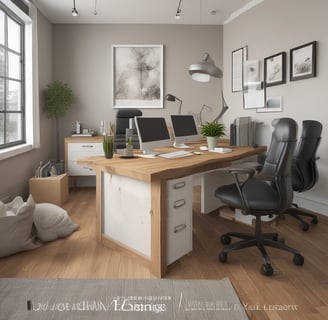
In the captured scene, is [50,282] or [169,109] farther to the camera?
[169,109]

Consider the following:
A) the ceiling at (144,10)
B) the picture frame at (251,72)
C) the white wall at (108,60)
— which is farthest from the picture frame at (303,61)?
the white wall at (108,60)

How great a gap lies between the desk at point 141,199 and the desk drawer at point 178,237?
0.15 ft

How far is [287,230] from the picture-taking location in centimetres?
302

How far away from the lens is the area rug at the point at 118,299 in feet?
5.54

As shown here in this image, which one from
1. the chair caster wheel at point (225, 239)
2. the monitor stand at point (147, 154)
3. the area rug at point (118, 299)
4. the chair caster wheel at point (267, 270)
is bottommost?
the area rug at point (118, 299)

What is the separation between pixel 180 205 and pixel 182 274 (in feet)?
1.62

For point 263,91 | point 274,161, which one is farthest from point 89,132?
point 274,161

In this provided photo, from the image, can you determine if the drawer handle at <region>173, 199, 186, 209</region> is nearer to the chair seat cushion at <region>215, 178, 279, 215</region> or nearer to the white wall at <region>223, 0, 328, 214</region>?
the chair seat cushion at <region>215, 178, 279, 215</region>

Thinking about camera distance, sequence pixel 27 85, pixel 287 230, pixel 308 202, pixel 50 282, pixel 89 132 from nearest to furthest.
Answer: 1. pixel 50 282
2. pixel 287 230
3. pixel 308 202
4. pixel 27 85
5. pixel 89 132

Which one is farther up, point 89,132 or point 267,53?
point 267,53

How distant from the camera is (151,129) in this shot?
2859mm

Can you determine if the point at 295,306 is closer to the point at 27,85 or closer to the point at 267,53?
the point at 267,53

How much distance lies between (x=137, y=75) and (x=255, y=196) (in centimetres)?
353

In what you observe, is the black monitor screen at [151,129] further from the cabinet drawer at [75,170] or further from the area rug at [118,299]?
the cabinet drawer at [75,170]
